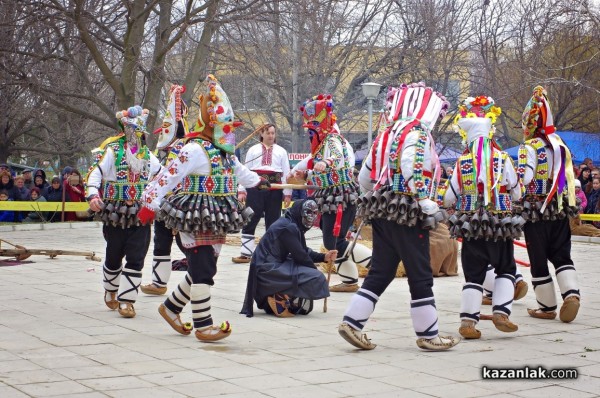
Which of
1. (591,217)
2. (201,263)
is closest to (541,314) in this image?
(201,263)

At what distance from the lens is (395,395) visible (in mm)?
6047

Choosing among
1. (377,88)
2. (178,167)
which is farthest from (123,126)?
(377,88)

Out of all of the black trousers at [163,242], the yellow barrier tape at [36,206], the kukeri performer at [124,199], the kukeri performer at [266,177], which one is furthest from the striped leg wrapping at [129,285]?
the yellow barrier tape at [36,206]

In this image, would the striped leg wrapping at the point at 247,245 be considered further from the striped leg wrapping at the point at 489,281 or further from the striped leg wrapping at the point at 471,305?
the striped leg wrapping at the point at 471,305

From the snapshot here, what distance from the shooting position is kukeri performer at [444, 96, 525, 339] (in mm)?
8164

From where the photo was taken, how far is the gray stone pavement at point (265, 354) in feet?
20.3

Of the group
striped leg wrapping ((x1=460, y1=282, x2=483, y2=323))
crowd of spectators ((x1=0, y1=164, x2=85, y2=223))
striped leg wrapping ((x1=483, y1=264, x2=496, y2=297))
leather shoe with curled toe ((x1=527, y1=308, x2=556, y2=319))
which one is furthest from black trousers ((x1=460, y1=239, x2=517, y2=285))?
crowd of spectators ((x1=0, y1=164, x2=85, y2=223))

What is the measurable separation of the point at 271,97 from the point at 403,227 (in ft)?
74.4

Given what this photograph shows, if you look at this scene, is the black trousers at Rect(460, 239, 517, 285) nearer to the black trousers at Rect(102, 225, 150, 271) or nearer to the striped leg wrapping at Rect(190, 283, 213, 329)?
the striped leg wrapping at Rect(190, 283, 213, 329)

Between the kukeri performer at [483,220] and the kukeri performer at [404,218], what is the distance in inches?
28.1

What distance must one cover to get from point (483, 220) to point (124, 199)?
129 inches

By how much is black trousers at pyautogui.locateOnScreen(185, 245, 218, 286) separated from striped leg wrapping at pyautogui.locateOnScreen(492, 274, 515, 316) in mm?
2349

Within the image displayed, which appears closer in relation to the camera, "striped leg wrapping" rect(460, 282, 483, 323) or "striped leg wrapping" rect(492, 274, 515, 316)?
"striped leg wrapping" rect(460, 282, 483, 323)

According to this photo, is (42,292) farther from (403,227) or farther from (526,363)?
(526,363)
